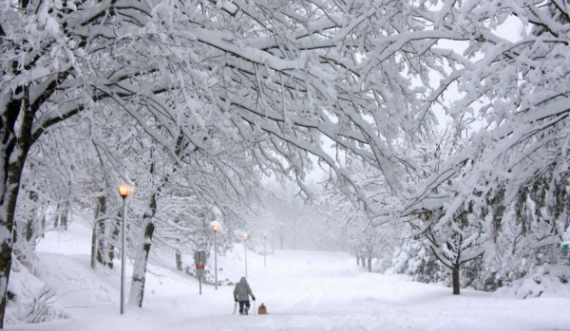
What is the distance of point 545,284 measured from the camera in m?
17.8

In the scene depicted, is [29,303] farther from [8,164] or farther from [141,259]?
[8,164]

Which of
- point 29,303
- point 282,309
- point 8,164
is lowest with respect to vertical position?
point 282,309

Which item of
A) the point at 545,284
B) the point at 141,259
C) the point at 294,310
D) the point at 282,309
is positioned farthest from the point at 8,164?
the point at 545,284

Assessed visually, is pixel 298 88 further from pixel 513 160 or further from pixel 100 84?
pixel 513 160

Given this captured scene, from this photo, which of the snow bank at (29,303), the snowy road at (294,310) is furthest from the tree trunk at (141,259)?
the snow bank at (29,303)

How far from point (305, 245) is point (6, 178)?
99.2 meters

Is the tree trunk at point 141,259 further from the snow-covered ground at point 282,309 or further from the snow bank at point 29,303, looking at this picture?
the snow bank at point 29,303

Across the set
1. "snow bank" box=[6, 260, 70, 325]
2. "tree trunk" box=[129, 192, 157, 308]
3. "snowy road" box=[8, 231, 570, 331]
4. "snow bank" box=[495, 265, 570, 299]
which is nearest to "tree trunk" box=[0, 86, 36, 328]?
"snowy road" box=[8, 231, 570, 331]

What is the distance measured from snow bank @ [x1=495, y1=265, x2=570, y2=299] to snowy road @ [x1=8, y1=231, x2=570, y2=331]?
99 cm

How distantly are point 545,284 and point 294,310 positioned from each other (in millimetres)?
9106

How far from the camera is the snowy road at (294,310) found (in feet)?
32.9

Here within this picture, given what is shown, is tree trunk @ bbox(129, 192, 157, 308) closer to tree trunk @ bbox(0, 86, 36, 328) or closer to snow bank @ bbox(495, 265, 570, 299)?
tree trunk @ bbox(0, 86, 36, 328)

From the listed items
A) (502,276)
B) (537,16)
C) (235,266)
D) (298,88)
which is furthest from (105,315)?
(235,266)

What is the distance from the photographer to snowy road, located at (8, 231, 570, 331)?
32.9 feet
